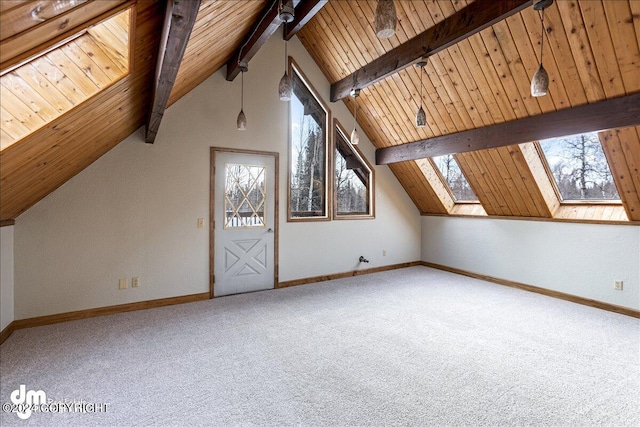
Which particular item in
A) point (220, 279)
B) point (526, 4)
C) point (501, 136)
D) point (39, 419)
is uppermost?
point (526, 4)

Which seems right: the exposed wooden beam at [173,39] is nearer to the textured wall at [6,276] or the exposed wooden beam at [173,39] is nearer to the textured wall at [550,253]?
the textured wall at [6,276]

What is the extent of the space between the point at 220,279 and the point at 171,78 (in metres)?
2.90

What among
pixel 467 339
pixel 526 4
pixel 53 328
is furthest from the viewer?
pixel 53 328

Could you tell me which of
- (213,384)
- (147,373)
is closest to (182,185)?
(147,373)

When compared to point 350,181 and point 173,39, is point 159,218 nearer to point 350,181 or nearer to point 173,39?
point 173,39

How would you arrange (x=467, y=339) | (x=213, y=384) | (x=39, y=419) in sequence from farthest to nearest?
(x=467, y=339), (x=213, y=384), (x=39, y=419)

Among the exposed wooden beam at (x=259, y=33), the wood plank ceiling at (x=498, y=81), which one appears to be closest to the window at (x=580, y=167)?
the wood plank ceiling at (x=498, y=81)

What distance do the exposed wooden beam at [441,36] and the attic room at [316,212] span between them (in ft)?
0.07

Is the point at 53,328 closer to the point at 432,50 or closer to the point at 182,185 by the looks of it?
the point at 182,185

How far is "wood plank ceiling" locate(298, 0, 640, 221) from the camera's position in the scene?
2779mm

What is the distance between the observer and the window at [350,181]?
Answer: 570 centimetres

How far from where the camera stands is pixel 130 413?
199 centimetres

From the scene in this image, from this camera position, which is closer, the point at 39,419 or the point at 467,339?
the point at 39,419

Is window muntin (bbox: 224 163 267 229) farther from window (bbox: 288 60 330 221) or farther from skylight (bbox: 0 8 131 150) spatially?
skylight (bbox: 0 8 131 150)
